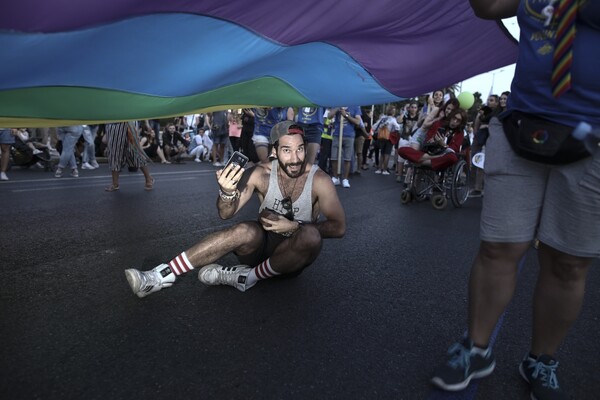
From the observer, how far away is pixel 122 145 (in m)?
6.43

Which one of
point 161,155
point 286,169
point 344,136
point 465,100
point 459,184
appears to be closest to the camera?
point 286,169

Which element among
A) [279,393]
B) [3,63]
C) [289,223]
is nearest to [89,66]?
[3,63]

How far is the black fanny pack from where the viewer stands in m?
1.43

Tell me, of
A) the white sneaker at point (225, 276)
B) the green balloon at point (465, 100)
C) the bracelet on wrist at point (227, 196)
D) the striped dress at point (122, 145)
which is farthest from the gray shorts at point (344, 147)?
the bracelet on wrist at point (227, 196)

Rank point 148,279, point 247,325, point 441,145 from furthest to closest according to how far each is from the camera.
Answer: point 441,145
point 148,279
point 247,325

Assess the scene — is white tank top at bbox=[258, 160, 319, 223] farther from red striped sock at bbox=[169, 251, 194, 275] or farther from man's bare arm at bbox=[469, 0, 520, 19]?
man's bare arm at bbox=[469, 0, 520, 19]

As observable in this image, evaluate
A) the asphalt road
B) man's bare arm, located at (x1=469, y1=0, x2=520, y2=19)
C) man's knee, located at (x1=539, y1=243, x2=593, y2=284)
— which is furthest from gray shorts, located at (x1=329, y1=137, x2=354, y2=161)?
man's knee, located at (x1=539, y1=243, x2=593, y2=284)

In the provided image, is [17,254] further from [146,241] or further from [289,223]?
[289,223]

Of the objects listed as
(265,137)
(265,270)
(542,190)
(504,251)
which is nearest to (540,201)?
(542,190)

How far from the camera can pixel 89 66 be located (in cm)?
247

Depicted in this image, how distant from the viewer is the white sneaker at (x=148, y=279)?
7.52 feet

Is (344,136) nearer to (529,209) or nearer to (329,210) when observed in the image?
(329,210)

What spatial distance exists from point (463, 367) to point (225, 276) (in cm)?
152

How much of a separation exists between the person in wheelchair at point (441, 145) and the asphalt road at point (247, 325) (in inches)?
85.2
